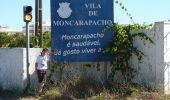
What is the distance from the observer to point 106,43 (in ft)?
55.4

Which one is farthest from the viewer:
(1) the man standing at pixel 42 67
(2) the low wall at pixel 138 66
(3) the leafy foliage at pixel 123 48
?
(1) the man standing at pixel 42 67

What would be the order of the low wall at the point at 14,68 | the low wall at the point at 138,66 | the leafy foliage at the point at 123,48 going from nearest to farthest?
the low wall at the point at 138,66 < the leafy foliage at the point at 123,48 < the low wall at the point at 14,68

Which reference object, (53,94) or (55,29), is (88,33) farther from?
(53,94)

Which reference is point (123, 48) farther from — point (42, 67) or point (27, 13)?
point (27, 13)

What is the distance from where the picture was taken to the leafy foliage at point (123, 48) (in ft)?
53.7

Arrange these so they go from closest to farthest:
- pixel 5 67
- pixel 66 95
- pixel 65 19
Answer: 1. pixel 66 95
2. pixel 65 19
3. pixel 5 67

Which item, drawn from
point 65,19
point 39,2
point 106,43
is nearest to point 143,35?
point 106,43

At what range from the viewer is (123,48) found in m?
16.5

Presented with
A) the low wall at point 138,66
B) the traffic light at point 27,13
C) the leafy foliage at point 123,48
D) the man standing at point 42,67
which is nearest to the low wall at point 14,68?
the low wall at point 138,66

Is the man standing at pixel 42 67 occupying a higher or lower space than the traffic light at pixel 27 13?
lower

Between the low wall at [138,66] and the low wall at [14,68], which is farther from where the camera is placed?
the low wall at [14,68]

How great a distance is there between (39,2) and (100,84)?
8185 millimetres

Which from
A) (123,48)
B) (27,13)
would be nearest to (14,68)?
(27,13)

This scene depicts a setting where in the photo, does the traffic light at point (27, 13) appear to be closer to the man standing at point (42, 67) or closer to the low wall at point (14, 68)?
the low wall at point (14, 68)
